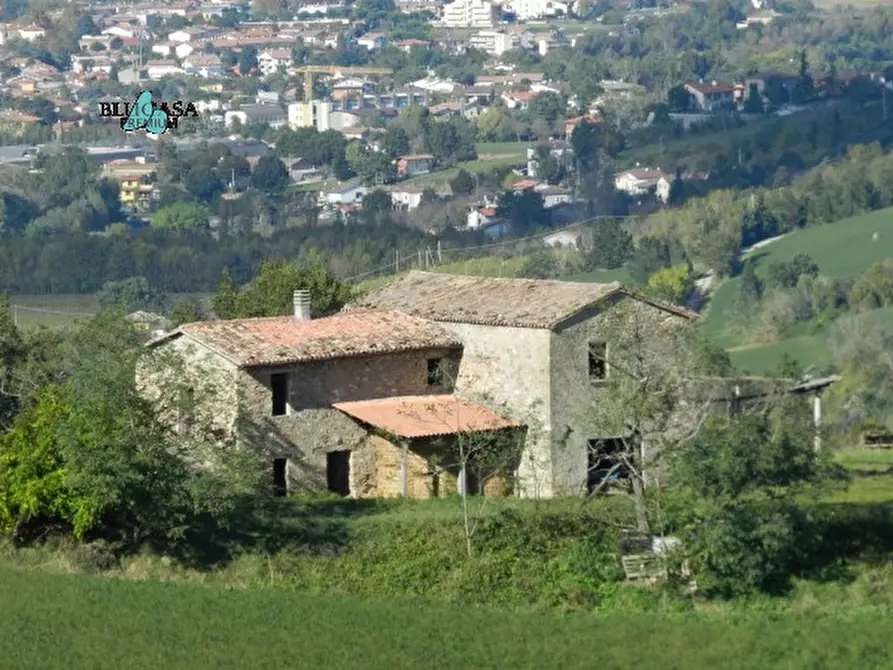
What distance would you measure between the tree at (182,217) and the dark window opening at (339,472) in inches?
3642

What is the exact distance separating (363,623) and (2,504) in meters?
5.73

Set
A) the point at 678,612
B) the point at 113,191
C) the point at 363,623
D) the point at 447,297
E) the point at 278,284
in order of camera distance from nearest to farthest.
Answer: the point at 363,623 < the point at 678,612 < the point at 447,297 < the point at 278,284 < the point at 113,191

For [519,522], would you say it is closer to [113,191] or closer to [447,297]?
[447,297]

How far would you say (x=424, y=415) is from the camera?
30922mm

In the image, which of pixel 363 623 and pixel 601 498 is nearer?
pixel 363 623

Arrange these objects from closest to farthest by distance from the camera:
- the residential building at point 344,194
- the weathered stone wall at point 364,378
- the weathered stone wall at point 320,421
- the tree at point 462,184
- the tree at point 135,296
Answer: the weathered stone wall at point 320,421 → the weathered stone wall at point 364,378 → the tree at point 135,296 → the tree at point 462,184 → the residential building at point 344,194

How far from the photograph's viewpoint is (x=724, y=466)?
994 inches

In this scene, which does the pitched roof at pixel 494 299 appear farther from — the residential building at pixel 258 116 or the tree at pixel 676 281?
the residential building at pixel 258 116

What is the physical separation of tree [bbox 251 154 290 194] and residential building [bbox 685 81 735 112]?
3709 centimetres

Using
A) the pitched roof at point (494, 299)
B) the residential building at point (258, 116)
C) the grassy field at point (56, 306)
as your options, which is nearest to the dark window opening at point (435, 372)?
the pitched roof at point (494, 299)

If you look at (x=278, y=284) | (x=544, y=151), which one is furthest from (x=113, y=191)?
(x=278, y=284)

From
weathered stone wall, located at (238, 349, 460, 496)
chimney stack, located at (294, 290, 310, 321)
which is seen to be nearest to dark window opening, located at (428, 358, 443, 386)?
weathered stone wall, located at (238, 349, 460, 496)

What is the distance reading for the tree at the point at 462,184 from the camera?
140 metres

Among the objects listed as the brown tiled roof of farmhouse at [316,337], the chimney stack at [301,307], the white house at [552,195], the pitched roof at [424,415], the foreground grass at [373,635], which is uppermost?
the chimney stack at [301,307]
